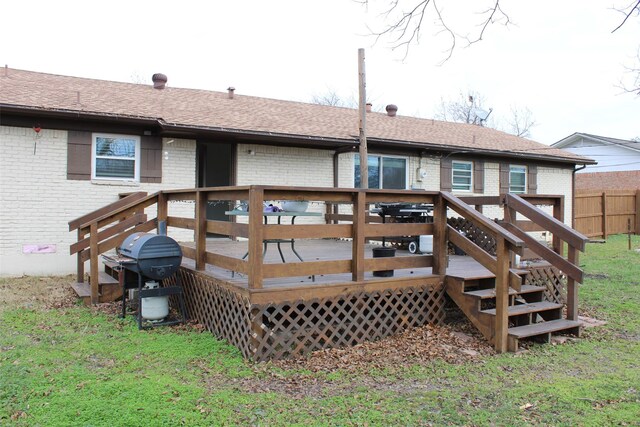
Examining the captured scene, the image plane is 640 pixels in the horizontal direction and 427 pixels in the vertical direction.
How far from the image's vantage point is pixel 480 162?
14.0 metres

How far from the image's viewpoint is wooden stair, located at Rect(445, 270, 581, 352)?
5082 millimetres

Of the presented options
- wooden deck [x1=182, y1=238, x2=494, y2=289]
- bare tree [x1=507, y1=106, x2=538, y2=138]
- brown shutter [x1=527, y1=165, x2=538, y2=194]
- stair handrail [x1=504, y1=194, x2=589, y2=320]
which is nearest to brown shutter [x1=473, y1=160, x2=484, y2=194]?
brown shutter [x1=527, y1=165, x2=538, y2=194]

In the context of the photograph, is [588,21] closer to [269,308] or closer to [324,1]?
[324,1]

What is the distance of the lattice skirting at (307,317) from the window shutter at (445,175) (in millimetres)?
8041

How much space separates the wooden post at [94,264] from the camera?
6.59 m

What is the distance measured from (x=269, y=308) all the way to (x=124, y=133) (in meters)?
6.42

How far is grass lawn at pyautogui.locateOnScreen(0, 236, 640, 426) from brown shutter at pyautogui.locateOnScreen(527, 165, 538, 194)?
1032cm

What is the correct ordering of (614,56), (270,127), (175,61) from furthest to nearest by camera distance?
(175,61), (270,127), (614,56)

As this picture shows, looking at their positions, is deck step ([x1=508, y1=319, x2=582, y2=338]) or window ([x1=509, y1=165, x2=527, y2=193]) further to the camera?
window ([x1=509, y1=165, x2=527, y2=193])

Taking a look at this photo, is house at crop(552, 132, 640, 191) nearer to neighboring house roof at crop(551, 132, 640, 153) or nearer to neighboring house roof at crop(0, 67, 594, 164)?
neighboring house roof at crop(551, 132, 640, 153)

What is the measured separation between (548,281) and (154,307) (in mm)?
4907

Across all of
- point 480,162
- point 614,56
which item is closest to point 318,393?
point 614,56

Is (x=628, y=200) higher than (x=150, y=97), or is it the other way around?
(x=150, y=97)

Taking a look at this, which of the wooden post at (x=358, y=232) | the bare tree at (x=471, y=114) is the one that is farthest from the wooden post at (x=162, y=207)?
the bare tree at (x=471, y=114)
